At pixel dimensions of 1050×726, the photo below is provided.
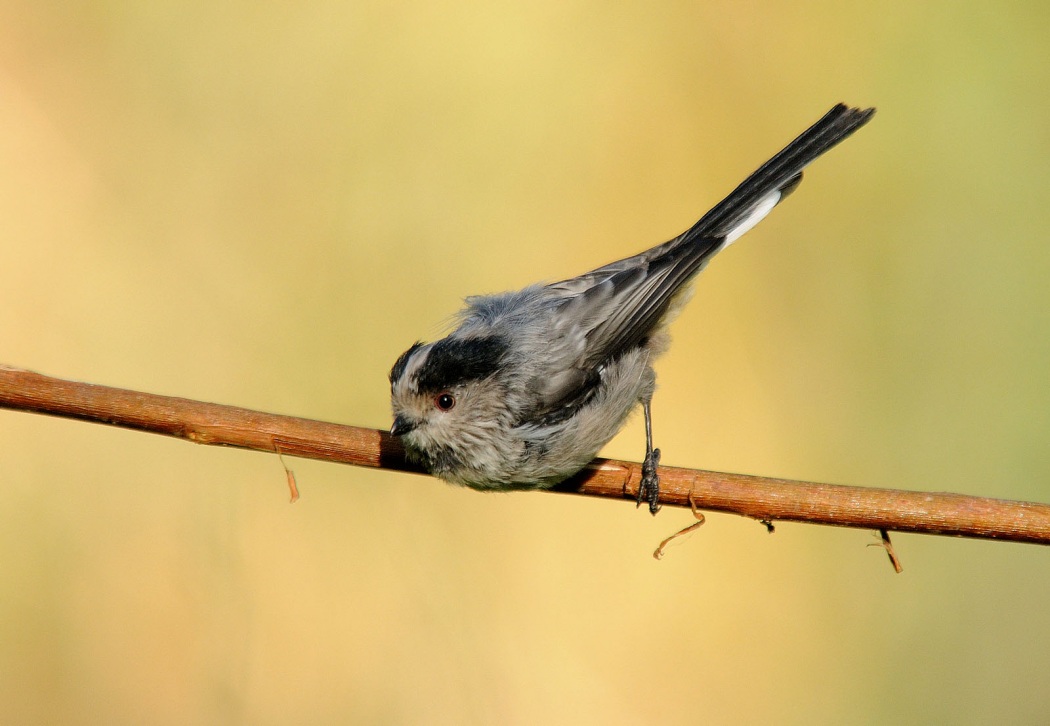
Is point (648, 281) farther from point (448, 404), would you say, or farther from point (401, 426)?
point (401, 426)

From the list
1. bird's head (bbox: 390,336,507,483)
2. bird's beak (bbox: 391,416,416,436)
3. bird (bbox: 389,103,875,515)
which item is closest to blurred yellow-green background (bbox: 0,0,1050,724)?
bird (bbox: 389,103,875,515)

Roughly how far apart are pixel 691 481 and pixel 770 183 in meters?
1.55

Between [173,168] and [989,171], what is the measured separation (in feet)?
14.2

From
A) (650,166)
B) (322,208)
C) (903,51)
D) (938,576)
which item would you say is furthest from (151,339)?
(903,51)

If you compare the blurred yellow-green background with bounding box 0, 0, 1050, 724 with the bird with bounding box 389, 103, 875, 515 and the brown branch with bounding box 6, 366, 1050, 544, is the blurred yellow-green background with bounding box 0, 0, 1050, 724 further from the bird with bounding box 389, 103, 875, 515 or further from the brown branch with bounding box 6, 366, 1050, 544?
the brown branch with bounding box 6, 366, 1050, 544

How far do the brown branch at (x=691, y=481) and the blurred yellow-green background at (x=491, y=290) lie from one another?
1.44 m

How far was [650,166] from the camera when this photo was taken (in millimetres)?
5164

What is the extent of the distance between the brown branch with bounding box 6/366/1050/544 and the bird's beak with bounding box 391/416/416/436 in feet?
0.76

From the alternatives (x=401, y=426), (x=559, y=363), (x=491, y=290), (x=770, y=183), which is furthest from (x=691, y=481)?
(x=491, y=290)

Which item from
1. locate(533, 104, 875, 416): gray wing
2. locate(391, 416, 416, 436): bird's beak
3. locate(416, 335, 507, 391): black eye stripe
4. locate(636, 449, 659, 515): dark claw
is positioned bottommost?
locate(636, 449, 659, 515): dark claw

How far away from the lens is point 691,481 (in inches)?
115

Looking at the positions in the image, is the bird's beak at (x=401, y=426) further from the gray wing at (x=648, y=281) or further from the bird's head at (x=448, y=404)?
the gray wing at (x=648, y=281)

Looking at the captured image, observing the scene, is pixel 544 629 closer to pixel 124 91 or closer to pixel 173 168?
pixel 173 168

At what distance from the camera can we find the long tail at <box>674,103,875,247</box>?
3756mm
